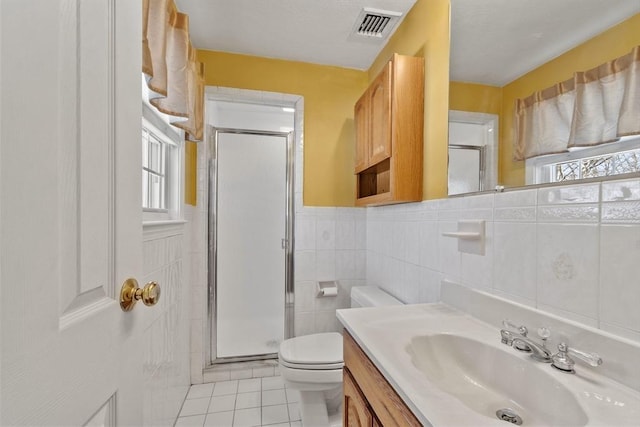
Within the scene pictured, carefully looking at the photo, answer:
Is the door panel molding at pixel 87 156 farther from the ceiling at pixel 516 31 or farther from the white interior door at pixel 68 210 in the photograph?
the ceiling at pixel 516 31

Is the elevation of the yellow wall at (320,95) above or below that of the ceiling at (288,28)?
below

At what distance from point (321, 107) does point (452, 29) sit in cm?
110

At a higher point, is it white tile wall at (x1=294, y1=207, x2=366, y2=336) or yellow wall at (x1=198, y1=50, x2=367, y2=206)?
yellow wall at (x1=198, y1=50, x2=367, y2=206)

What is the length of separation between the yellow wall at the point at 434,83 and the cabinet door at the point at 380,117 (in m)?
0.18

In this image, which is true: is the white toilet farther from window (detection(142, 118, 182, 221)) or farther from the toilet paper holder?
window (detection(142, 118, 182, 221))

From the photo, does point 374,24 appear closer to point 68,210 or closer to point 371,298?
point 371,298

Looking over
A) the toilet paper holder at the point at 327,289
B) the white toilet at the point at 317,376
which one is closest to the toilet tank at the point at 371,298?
the white toilet at the point at 317,376

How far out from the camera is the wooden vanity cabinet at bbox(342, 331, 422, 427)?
64 centimetres

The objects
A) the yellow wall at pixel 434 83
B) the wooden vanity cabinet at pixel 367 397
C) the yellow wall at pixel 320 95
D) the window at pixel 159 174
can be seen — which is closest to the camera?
the wooden vanity cabinet at pixel 367 397

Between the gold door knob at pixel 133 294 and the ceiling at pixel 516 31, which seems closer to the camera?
the gold door knob at pixel 133 294

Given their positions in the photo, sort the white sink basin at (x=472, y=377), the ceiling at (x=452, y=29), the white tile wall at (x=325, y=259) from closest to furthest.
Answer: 1. the white sink basin at (x=472, y=377)
2. the ceiling at (x=452, y=29)
3. the white tile wall at (x=325, y=259)

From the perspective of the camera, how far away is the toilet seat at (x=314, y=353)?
1.50 metres

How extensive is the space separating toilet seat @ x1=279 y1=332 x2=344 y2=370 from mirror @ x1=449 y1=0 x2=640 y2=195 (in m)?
1.06

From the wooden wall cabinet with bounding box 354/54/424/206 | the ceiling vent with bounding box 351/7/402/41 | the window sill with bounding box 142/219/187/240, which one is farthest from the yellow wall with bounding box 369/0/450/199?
the window sill with bounding box 142/219/187/240
